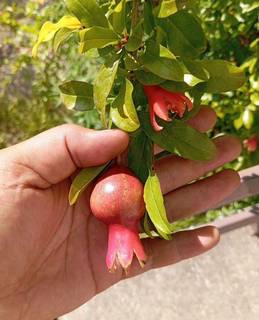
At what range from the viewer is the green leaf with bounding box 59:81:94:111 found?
36.8 inches

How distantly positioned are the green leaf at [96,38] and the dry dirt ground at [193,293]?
4.18 ft

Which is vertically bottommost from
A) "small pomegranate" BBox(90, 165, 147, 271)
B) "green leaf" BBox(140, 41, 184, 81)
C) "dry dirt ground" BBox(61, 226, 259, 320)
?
"dry dirt ground" BBox(61, 226, 259, 320)

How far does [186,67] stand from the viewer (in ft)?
2.71

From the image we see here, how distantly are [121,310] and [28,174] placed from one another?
0.90 metres

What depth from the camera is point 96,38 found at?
2.58 feet

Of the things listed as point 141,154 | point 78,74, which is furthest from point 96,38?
point 78,74

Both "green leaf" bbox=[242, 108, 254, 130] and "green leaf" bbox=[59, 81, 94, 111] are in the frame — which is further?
"green leaf" bbox=[242, 108, 254, 130]

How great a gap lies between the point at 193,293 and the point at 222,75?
1.17 metres

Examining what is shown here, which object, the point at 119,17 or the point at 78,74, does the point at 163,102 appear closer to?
the point at 119,17

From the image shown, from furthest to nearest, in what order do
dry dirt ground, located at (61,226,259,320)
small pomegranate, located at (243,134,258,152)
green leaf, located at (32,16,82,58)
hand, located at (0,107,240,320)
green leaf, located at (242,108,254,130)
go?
dry dirt ground, located at (61,226,259,320) → small pomegranate, located at (243,134,258,152) → green leaf, located at (242,108,254,130) → hand, located at (0,107,240,320) → green leaf, located at (32,16,82,58)

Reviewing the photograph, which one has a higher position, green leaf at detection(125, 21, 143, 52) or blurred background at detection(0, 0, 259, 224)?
green leaf at detection(125, 21, 143, 52)

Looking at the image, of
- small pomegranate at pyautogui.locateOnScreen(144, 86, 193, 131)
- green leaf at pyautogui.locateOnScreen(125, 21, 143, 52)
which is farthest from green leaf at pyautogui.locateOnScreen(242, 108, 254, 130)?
green leaf at pyautogui.locateOnScreen(125, 21, 143, 52)

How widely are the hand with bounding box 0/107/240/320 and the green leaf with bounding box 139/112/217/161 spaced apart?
0.17 meters

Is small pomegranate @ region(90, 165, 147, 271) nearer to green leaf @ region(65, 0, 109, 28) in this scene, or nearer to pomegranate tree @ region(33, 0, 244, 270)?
pomegranate tree @ region(33, 0, 244, 270)
